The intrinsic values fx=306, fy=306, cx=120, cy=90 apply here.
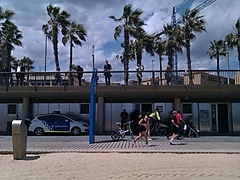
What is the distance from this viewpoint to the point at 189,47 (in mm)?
26250

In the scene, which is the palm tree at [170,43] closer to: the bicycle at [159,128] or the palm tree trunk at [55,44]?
the palm tree trunk at [55,44]

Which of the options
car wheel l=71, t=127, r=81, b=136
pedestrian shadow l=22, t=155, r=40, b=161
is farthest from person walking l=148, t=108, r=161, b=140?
pedestrian shadow l=22, t=155, r=40, b=161

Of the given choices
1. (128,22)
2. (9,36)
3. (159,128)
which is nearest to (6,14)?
(9,36)

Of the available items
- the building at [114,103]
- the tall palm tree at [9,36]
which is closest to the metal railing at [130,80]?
the building at [114,103]

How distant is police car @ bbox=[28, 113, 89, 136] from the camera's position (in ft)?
65.7

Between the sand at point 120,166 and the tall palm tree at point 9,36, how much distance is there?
21.5 meters

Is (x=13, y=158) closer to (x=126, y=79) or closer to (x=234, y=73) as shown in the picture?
(x=126, y=79)

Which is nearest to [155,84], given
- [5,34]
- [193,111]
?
[193,111]

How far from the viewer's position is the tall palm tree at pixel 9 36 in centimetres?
2972

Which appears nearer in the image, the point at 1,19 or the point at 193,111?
the point at 193,111

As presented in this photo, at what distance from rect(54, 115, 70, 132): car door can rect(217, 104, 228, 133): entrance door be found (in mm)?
10857

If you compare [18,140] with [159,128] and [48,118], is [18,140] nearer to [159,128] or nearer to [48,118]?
[48,118]

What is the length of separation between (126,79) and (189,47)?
356 inches

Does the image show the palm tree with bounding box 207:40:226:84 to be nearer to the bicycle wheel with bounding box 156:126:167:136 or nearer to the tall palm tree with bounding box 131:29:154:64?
the tall palm tree with bounding box 131:29:154:64
